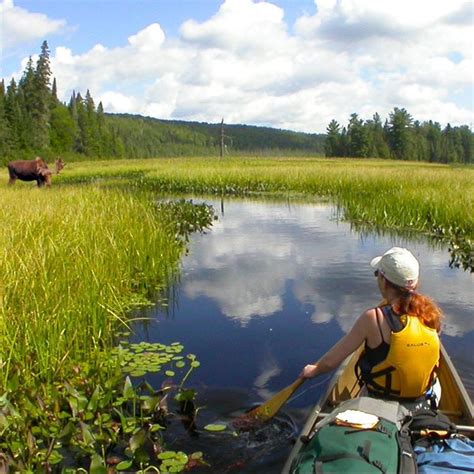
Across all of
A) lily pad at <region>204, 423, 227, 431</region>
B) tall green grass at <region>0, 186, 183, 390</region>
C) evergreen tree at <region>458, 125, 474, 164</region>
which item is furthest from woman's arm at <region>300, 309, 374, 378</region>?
evergreen tree at <region>458, 125, 474, 164</region>

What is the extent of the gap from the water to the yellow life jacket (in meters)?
1.10

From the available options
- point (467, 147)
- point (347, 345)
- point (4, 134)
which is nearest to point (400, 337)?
point (347, 345)

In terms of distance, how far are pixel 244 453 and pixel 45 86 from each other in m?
74.1

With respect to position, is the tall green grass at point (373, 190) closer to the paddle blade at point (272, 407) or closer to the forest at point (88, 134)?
the paddle blade at point (272, 407)

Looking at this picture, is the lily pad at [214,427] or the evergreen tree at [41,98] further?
the evergreen tree at [41,98]

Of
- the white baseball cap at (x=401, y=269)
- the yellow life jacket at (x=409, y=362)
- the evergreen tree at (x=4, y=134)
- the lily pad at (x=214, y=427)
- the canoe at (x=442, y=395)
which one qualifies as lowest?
the lily pad at (x=214, y=427)

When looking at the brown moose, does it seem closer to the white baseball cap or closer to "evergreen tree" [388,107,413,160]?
the white baseball cap

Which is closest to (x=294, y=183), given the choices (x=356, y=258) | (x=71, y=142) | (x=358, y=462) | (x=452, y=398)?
(x=356, y=258)

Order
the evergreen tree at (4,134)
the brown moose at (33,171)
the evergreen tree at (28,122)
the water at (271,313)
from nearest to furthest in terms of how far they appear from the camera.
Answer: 1. the water at (271,313)
2. the brown moose at (33,171)
3. the evergreen tree at (4,134)
4. the evergreen tree at (28,122)

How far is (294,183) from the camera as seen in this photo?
28.0 metres

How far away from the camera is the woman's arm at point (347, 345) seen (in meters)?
4.04

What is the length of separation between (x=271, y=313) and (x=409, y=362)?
14.8 feet

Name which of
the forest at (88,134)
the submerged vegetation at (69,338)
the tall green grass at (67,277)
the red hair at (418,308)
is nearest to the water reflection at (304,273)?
the tall green grass at (67,277)

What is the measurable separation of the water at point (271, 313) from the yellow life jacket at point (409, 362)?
1.10 m
